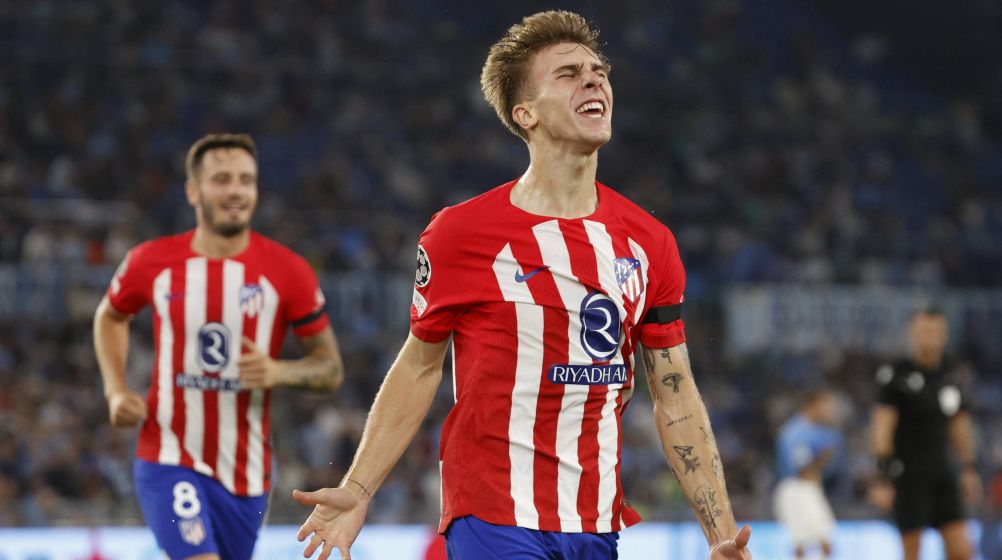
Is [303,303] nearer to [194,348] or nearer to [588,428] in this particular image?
[194,348]

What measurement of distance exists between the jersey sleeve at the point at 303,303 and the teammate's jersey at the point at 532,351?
242cm

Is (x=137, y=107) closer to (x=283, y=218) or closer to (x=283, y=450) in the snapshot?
(x=283, y=218)

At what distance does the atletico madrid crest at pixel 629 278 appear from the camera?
4.06 m

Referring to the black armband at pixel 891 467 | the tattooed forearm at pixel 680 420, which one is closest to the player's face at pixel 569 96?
the tattooed forearm at pixel 680 420

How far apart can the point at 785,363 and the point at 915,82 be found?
11.4 m

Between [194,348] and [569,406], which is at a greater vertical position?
[194,348]

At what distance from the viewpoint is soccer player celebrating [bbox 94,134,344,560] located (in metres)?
6.11

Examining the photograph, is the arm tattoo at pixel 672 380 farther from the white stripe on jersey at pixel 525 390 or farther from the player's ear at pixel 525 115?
the player's ear at pixel 525 115

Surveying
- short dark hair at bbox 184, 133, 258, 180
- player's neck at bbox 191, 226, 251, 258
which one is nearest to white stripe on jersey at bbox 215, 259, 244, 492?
player's neck at bbox 191, 226, 251, 258

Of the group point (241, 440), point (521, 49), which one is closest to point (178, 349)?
point (241, 440)

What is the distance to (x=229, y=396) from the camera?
6238 millimetres

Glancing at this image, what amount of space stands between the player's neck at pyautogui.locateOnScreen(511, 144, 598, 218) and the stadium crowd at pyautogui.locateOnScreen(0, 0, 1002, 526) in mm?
8075

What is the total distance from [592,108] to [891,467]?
22.0ft

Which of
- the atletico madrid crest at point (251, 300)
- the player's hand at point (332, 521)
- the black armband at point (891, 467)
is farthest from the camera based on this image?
the black armband at point (891, 467)
